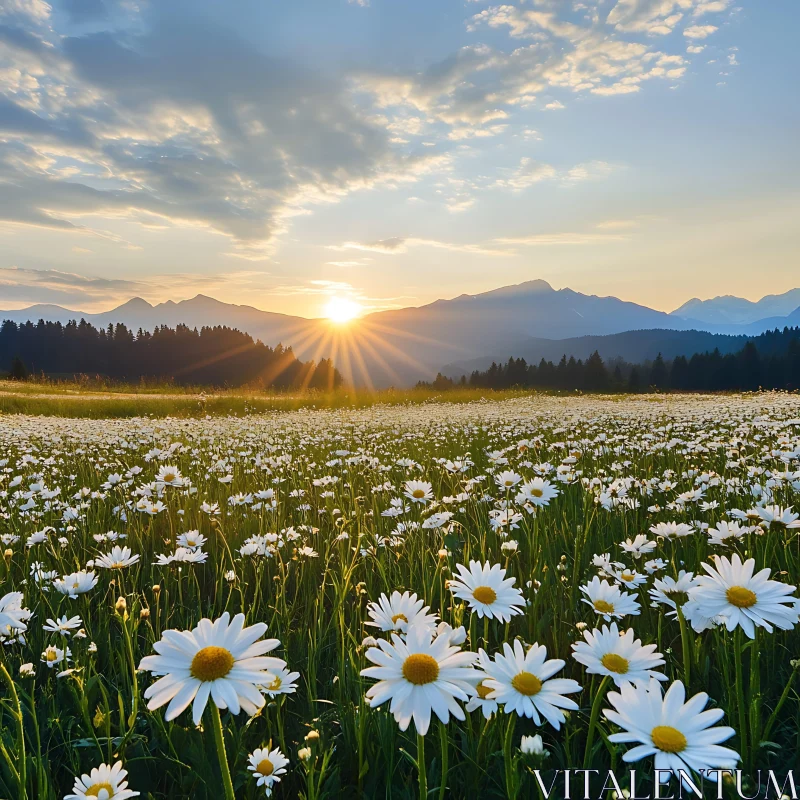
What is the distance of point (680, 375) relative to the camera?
88.5 metres

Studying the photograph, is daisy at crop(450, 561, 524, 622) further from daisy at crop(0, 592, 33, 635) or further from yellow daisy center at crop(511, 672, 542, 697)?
Result: daisy at crop(0, 592, 33, 635)

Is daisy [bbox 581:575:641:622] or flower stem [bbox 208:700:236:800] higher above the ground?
flower stem [bbox 208:700:236:800]

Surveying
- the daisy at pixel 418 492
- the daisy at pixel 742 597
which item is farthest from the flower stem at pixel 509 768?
the daisy at pixel 418 492

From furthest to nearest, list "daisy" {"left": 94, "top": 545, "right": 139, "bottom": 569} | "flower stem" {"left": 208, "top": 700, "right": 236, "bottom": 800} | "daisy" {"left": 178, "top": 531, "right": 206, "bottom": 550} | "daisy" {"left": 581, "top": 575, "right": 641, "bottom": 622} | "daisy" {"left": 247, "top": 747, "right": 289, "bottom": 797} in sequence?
"daisy" {"left": 178, "top": 531, "right": 206, "bottom": 550}
"daisy" {"left": 94, "top": 545, "right": 139, "bottom": 569}
"daisy" {"left": 581, "top": 575, "right": 641, "bottom": 622}
"daisy" {"left": 247, "top": 747, "right": 289, "bottom": 797}
"flower stem" {"left": 208, "top": 700, "right": 236, "bottom": 800}

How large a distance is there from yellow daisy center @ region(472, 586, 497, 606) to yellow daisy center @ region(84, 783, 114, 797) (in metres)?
1.17

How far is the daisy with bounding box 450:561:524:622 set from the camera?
5.39ft

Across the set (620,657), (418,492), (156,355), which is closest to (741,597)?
(620,657)

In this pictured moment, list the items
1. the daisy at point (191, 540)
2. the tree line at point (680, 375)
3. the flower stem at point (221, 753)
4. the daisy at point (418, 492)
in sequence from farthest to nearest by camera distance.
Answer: the tree line at point (680, 375) → the daisy at point (418, 492) → the daisy at point (191, 540) → the flower stem at point (221, 753)

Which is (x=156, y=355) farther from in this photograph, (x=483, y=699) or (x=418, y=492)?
(x=483, y=699)

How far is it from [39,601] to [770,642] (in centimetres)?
406

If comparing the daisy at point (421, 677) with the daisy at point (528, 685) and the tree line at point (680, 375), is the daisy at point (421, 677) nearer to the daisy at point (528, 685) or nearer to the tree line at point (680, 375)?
the daisy at point (528, 685)

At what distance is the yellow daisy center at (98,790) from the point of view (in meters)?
1.36

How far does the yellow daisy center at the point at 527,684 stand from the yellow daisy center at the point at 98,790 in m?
1.14

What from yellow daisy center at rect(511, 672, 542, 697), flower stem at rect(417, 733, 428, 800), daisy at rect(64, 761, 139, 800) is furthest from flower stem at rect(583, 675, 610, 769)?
daisy at rect(64, 761, 139, 800)
